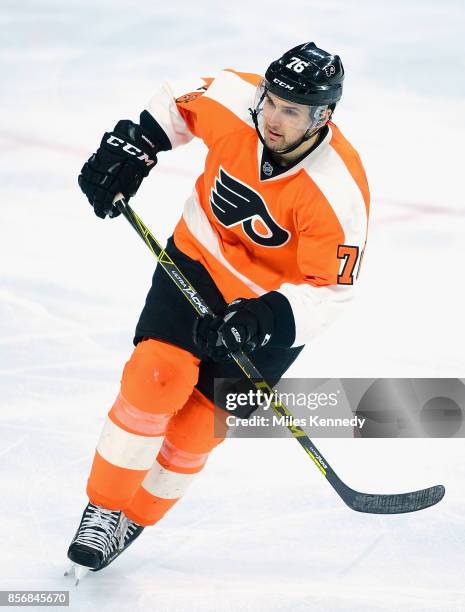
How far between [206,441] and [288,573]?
0.40 m

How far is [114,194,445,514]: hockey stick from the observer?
9.22 feet

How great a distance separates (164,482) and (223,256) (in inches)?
24.0

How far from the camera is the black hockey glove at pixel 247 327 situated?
257 cm

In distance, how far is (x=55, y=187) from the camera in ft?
15.9

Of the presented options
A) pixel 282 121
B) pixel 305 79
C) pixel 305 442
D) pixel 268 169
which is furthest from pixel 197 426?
pixel 305 79

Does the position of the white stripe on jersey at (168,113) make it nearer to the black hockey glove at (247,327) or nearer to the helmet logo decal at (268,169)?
the helmet logo decal at (268,169)

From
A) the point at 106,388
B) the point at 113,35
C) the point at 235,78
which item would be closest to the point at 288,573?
the point at 106,388

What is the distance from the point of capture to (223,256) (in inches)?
114

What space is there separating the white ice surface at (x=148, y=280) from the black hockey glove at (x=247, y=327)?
63 centimetres

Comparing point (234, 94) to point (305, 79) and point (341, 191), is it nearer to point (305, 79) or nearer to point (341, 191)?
point (305, 79)

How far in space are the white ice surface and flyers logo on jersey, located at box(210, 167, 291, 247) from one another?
33.5 inches

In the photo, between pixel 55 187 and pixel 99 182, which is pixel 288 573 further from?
pixel 55 187

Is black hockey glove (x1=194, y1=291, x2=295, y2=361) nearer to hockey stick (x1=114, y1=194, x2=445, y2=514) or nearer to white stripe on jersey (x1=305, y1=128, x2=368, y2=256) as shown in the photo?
hockey stick (x1=114, y1=194, x2=445, y2=514)

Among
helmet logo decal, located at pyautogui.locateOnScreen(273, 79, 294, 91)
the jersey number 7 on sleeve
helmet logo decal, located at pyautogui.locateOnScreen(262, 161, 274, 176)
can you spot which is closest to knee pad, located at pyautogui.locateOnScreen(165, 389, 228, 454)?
the jersey number 7 on sleeve
